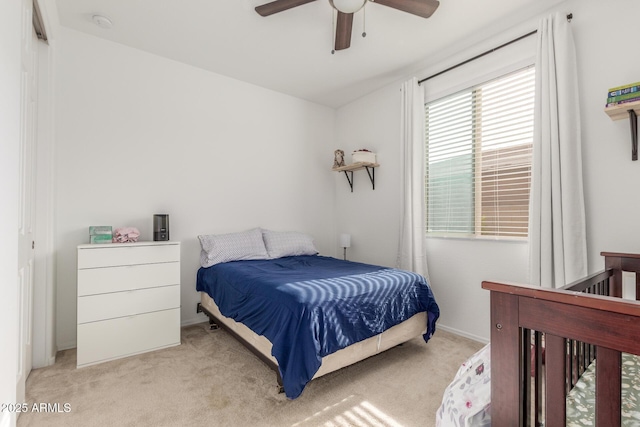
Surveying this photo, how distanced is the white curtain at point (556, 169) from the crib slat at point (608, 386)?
162cm

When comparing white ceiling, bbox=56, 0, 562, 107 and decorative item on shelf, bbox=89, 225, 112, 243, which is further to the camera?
decorative item on shelf, bbox=89, 225, 112, 243

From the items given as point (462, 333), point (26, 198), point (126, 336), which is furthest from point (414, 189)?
point (26, 198)

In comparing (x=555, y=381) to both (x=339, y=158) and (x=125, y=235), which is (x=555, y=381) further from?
(x=339, y=158)

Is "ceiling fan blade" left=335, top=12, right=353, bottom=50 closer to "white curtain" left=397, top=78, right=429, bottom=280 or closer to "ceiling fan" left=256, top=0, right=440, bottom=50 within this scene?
"ceiling fan" left=256, top=0, right=440, bottom=50

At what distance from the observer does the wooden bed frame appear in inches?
27.2

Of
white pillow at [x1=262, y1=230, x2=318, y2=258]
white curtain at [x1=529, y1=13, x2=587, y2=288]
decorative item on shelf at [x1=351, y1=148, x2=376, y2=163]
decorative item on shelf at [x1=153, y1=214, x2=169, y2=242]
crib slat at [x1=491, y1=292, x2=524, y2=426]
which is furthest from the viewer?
decorative item on shelf at [x1=351, y1=148, x2=376, y2=163]

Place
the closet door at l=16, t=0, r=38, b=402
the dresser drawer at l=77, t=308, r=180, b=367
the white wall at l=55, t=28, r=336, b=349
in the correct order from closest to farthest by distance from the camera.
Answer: the closet door at l=16, t=0, r=38, b=402 < the dresser drawer at l=77, t=308, r=180, b=367 < the white wall at l=55, t=28, r=336, b=349

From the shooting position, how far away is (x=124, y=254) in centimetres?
238

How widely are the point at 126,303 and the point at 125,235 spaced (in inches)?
22.0

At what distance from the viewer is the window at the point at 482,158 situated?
2434 mm

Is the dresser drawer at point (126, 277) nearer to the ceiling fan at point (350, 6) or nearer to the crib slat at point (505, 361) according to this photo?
the ceiling fan at point (350, 6)

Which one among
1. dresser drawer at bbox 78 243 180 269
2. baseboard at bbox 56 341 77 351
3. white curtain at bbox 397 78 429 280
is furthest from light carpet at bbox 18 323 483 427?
white curtain at bbox 397 78 429 280

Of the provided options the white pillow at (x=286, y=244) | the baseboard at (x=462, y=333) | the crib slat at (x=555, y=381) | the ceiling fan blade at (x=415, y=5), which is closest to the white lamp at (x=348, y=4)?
the ceiling fan blade at (x=415, y=5)

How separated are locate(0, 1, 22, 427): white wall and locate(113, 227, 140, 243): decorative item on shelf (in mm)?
1250
